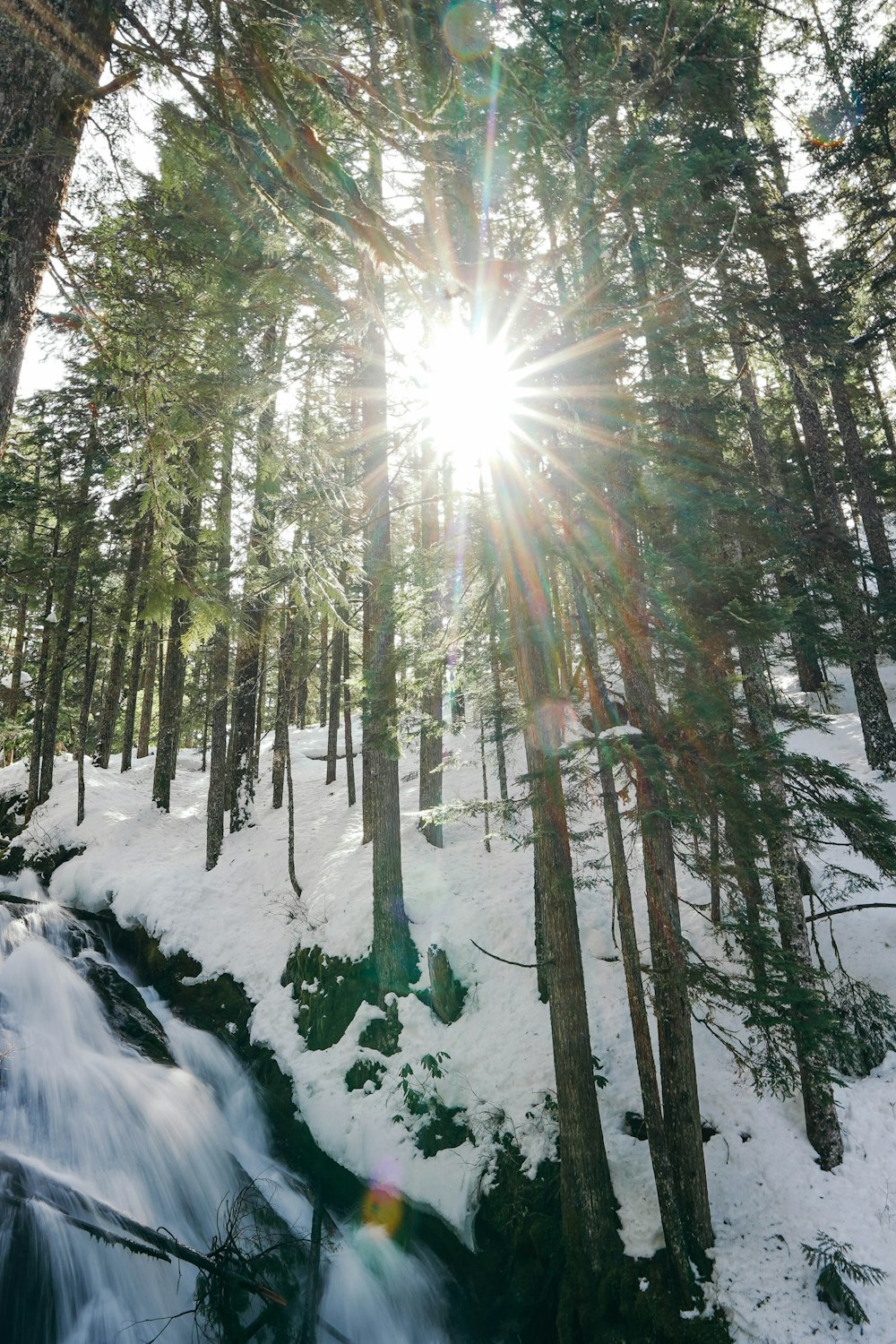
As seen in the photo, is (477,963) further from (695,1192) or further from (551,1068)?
(695,1192)

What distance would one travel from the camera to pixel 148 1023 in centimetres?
1027

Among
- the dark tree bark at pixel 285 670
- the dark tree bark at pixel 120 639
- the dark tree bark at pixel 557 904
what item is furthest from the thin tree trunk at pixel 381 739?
the dark tree bark at pixel 120 639

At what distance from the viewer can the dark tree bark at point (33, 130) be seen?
159 inches

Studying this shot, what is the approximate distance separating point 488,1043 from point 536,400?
8.94 metres

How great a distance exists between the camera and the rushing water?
6207 millimetres

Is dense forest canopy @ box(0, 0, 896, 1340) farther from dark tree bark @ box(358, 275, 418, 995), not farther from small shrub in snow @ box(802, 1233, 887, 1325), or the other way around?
small shrub in snow @ box(802, 1233, 887, 1325)

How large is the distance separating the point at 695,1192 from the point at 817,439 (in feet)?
49.1

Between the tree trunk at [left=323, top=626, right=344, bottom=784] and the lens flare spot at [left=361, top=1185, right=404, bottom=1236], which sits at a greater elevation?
the tree trunk at [left=323, top=626, right=344, bottom=784]

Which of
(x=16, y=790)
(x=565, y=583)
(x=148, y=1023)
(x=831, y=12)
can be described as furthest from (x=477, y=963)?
(x=831, y=12)

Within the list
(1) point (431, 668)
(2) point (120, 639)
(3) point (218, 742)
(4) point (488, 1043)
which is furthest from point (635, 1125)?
(2) point (120, 639)

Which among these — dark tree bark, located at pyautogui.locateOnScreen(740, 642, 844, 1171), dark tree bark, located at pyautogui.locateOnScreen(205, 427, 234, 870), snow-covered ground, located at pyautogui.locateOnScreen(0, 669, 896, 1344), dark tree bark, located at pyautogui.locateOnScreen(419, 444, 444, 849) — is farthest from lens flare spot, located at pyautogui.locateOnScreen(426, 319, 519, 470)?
dark tree bark, located at pyautogui.locateOnScreen(205, 427, 234, 870)

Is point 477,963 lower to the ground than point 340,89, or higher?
lower

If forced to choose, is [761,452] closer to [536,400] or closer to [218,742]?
[536,400]

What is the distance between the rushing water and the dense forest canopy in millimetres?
2649
